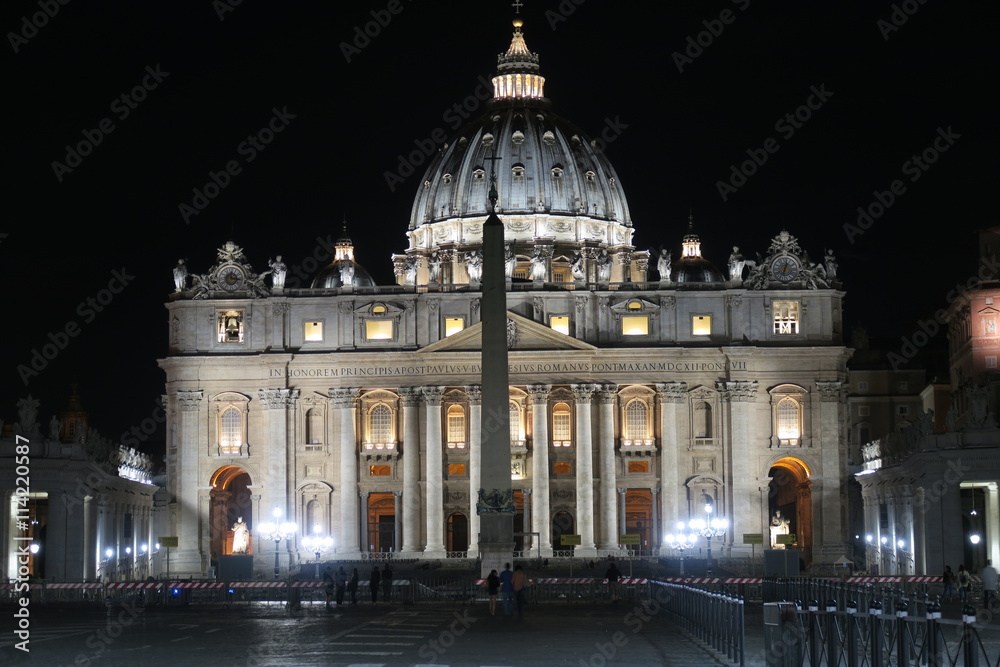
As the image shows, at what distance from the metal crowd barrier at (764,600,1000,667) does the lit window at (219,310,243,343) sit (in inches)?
3358

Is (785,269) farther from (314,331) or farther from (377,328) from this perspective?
(314,331)

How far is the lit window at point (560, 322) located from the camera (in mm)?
118375

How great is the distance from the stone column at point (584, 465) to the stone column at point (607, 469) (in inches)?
32.5

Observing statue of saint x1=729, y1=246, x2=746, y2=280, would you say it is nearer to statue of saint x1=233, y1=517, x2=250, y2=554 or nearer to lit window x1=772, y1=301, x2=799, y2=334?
lit window x1=772, y1=301, x2=799, y2=334

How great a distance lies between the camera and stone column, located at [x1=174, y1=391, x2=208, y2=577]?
4552 inches

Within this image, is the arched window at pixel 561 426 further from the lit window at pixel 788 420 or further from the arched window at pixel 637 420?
the lit window at pixel 788 420

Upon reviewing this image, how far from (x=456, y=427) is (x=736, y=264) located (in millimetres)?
20973

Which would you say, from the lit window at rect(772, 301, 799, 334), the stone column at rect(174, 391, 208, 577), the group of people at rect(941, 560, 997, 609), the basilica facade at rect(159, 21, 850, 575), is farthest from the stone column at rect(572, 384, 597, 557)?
the group of people at rect(941, 560, 997, 609)

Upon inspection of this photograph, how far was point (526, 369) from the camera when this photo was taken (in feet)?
381

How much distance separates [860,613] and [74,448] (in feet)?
187

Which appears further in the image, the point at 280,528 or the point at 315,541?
the point at 315,541

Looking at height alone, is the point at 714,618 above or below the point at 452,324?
below

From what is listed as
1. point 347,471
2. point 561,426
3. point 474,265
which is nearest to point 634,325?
point 561,426

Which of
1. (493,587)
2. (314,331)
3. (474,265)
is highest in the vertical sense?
(474,265)
